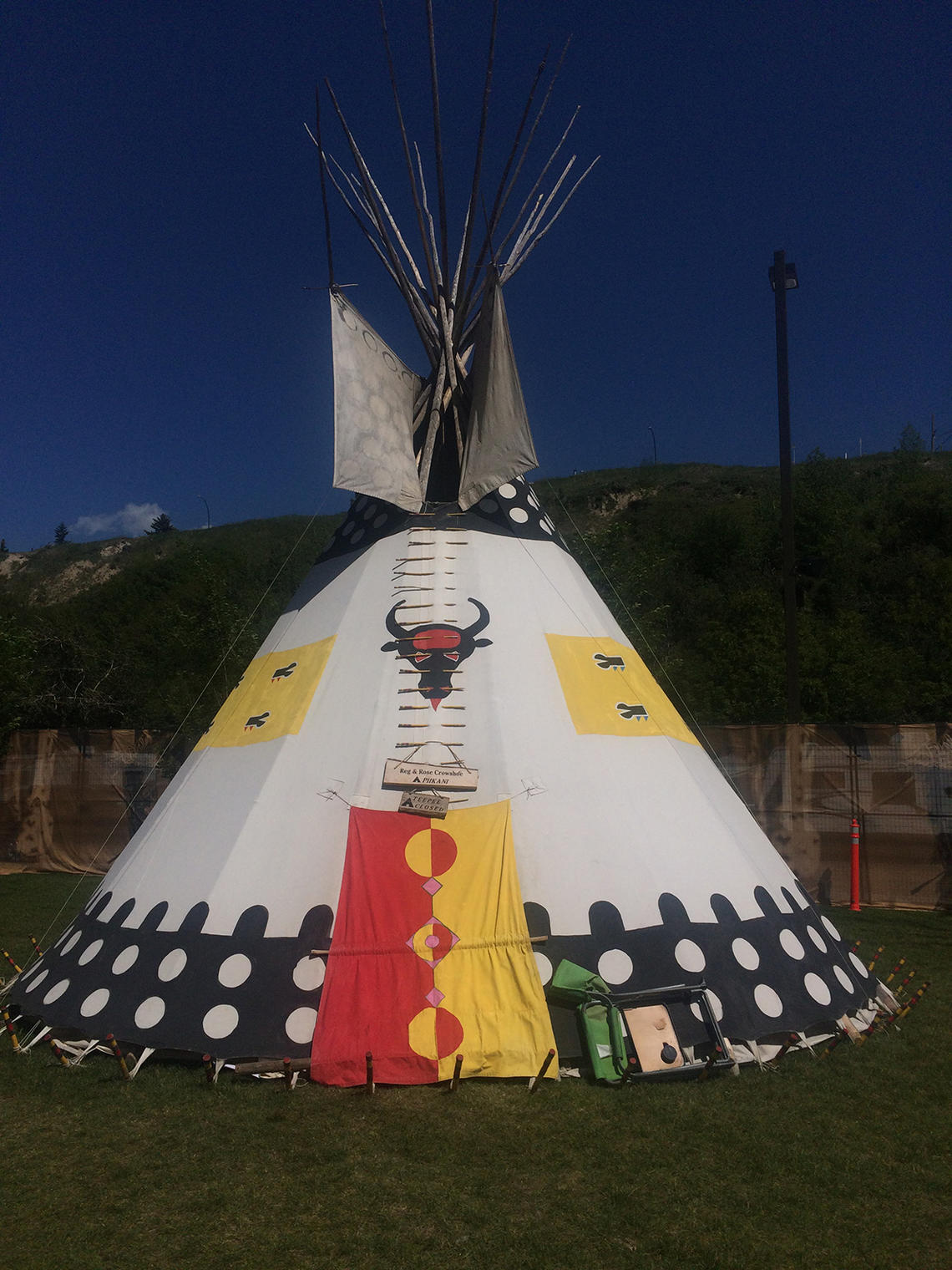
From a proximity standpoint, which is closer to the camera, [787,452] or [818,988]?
[818,988]

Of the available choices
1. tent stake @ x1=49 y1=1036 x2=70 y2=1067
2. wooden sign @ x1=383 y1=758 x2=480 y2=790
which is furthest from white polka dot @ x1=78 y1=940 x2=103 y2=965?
wooden sign @ x1=383 y1=758 x2=480 y2=790

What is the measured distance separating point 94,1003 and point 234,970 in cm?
93

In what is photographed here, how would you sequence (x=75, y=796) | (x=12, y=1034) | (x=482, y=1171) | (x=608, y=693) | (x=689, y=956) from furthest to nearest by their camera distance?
1. (x=75, y=796)
2. (x=608, y=693)
3. (x=12, y=1034)
4. (x=689, y=956)
5. (x=482, y=1171)

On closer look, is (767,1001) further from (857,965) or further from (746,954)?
(857,965)

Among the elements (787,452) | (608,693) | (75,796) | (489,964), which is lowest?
(75,796)

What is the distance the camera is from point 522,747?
5.34 m

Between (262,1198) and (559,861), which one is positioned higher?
(559,861)

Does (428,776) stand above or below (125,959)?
above

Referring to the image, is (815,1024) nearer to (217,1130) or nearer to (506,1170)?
(506,1170)

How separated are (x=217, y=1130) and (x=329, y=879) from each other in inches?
52.9

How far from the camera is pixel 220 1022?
14.5 feet

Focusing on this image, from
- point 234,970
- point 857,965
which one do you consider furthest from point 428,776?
point 857,965

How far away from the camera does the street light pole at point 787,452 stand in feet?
36.2

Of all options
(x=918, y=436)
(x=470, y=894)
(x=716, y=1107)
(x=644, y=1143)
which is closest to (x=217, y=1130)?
(x=470, y=894)
